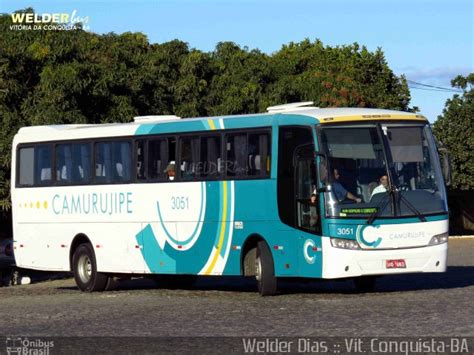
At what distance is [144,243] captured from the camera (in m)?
24.3

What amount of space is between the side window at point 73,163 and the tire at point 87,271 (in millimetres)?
1358

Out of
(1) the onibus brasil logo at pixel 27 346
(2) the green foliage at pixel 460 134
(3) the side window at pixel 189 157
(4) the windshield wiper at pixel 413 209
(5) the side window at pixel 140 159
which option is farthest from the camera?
(2) the green foliage at pixel 460 134

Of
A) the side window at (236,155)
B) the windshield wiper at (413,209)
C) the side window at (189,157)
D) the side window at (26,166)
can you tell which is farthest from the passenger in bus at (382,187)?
the side window at (26,166)

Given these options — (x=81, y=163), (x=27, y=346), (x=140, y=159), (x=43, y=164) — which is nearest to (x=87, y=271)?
(x=81, y=163)

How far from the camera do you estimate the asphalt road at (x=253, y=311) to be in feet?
51.4

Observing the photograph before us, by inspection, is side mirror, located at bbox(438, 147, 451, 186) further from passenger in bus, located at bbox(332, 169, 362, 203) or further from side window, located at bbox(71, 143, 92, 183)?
side window, located at bbox(71, 143, 92, 183)

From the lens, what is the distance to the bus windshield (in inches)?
806

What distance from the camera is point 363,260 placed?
797 inches

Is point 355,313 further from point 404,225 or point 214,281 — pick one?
point 214,281

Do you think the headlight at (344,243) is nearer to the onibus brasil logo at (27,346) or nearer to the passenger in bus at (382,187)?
the passenger in bus at (382,187)

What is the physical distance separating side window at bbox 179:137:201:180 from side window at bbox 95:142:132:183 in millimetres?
1506

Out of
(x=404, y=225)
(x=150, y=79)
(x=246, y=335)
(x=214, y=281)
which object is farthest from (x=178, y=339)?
(x=150, y=79)

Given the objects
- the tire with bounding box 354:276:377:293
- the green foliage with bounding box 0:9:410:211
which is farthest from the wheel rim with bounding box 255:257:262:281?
the green foliage with bounding box 0:9:410:211

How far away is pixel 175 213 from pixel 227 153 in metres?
1.76
